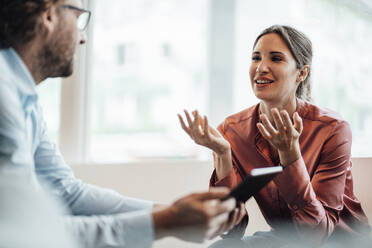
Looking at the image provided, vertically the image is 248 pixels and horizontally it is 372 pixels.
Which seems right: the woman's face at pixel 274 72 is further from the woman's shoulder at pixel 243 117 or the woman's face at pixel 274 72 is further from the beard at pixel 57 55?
the beard at pixel 57 55

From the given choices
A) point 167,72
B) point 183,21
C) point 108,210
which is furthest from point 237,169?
point 183,21

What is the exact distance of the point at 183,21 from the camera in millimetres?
2646

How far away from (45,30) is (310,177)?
1.09 metres

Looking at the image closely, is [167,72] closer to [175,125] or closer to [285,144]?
[175,125]

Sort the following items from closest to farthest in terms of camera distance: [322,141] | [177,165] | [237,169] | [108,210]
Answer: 1. [108,210]
2. [322,141]
3. [237,169]
4. [177,165]

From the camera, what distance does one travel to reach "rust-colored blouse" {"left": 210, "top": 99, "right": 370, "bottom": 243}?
4.29 feet

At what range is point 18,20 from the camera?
3.18ft

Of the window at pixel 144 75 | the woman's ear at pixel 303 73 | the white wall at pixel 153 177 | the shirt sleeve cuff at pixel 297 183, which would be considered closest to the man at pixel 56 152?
the shirt sleeve cuff at pixel 297 183

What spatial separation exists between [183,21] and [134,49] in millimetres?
405

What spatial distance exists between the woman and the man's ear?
1.95 feet

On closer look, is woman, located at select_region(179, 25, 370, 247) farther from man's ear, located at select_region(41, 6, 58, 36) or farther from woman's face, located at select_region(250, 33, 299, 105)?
man's ear, located at select_region(41, 6, 58, 36)

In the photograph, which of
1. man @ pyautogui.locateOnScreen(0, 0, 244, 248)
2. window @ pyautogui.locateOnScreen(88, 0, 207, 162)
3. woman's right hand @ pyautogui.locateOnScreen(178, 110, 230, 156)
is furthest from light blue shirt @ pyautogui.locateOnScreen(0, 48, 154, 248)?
window @ pyautogui.locateOnScreen(88, 0, 207, 162)

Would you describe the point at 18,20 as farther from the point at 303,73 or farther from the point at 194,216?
the point at 303,73

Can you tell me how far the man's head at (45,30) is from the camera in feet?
3.20
